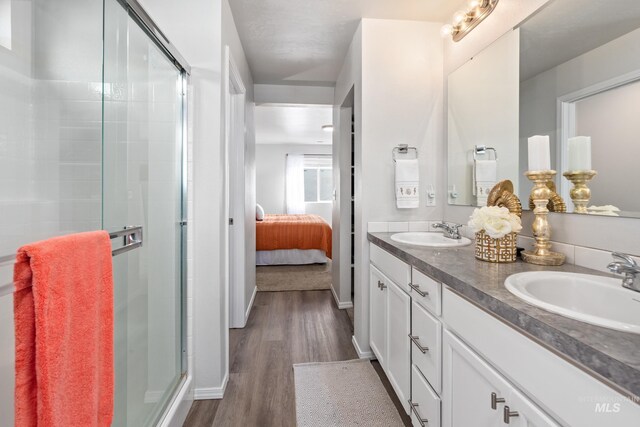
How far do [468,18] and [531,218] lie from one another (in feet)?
4.16

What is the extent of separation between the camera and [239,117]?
2.58m

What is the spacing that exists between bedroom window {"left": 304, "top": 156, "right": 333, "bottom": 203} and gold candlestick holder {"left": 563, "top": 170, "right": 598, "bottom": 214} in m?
6.75

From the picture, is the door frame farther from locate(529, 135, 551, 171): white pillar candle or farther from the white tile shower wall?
locate(529, 135, 551, 171): white pillar candle

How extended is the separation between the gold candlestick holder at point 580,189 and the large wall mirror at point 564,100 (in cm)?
2

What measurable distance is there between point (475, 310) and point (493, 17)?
1.66 m

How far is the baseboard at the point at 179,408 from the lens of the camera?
55.0 inches

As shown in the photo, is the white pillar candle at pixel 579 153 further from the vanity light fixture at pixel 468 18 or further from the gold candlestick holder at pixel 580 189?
the vanity light fixture at pixel 468 18

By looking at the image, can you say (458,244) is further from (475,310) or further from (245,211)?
(245,211)

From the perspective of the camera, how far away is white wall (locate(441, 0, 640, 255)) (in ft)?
3.41

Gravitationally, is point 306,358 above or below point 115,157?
below

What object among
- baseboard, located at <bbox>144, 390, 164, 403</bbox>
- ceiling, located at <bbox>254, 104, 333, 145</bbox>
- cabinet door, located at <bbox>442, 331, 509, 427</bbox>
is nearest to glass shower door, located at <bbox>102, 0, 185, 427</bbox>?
baseboard, located at <bbox>144, 390, 164, 403</bbox>

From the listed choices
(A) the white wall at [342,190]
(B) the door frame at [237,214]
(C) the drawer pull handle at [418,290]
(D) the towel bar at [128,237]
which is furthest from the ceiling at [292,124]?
(C) the drawer pull handle at [418,290]

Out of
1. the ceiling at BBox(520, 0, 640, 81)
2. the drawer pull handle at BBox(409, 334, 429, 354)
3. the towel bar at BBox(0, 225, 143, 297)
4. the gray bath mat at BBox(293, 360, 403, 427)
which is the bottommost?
the gray bath mat at BBox(293, 360, 403, 427)

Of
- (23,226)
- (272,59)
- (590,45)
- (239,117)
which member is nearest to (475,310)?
(590,45)
